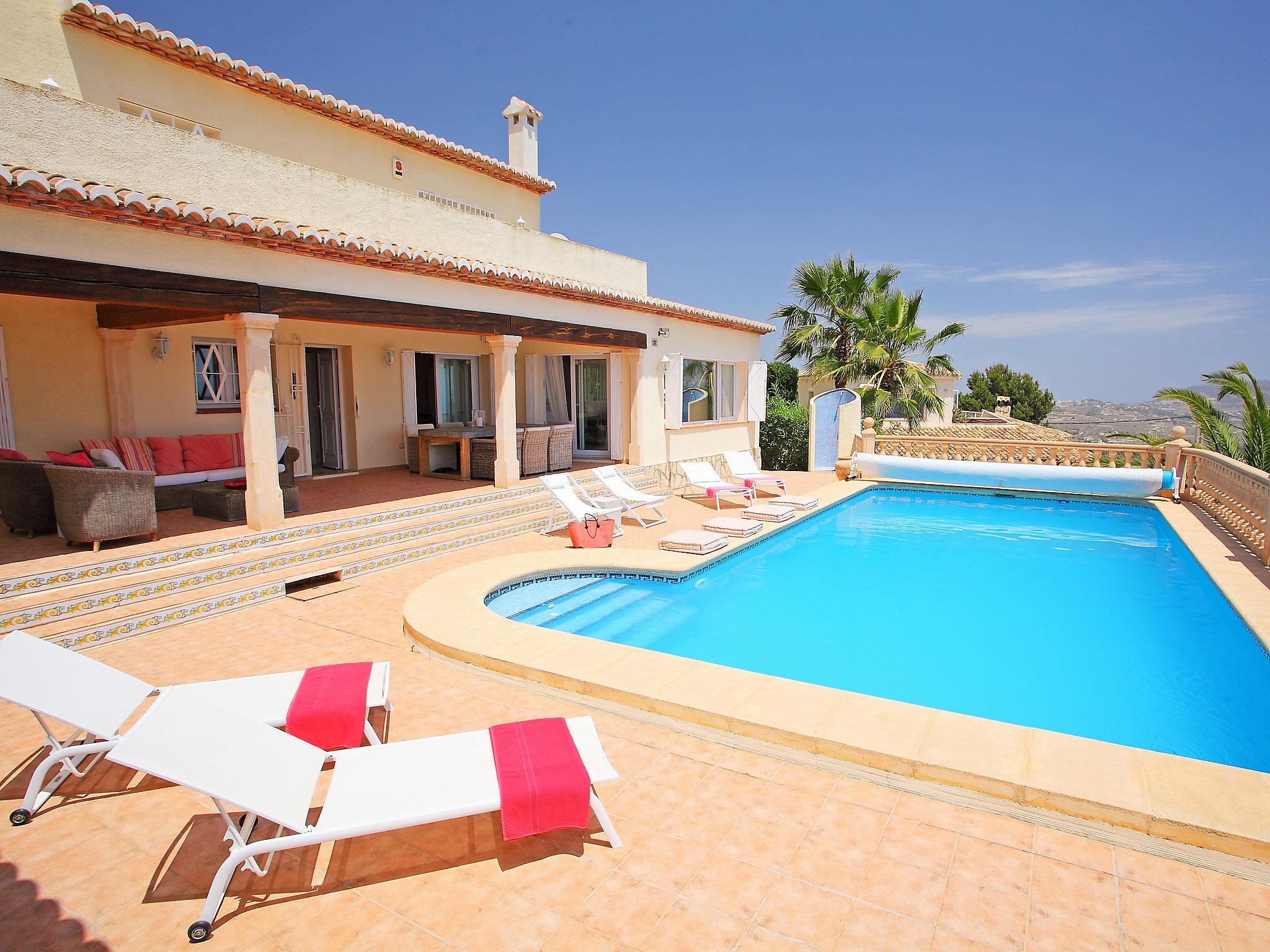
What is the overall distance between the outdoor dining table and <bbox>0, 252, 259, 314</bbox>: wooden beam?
5.43m

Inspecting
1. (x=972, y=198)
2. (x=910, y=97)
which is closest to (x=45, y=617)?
(x=910, y=97)

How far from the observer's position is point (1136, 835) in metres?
3.39

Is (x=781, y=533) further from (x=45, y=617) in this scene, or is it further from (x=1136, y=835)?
(x=45, y=617)

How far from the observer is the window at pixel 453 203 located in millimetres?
15789

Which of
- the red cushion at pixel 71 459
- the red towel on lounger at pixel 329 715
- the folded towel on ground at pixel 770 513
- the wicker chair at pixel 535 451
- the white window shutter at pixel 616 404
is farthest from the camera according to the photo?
the white window shutter at pixel 616 404

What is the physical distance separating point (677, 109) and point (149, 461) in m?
23.9

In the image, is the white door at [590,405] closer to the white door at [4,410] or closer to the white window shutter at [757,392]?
the white window shutter at [757,392]

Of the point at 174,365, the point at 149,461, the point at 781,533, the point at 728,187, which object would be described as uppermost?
the point at 728,187

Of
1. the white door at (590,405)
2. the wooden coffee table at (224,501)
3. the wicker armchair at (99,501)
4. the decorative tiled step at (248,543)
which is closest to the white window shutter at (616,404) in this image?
the white door at (590,405)

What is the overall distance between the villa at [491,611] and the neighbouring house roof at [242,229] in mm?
76

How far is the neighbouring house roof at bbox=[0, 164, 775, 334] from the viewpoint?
251 inches

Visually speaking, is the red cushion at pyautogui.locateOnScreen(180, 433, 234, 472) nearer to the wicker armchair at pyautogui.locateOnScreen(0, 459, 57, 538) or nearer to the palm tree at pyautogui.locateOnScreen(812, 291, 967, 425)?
the wicker armchair at pyautogui.locateOnScreen(0, 459, 57, 538)

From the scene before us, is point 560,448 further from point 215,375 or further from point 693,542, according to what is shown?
point 215,375

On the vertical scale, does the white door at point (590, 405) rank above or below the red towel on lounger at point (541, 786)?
above
